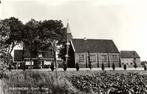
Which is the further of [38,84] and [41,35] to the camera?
[41,35]

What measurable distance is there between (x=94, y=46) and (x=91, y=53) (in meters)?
2.95

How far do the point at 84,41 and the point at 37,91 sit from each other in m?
42.0

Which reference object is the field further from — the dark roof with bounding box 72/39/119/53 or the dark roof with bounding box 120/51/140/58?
the dark roof with bounding box 120/51/140/58

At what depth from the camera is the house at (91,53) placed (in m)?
57.6

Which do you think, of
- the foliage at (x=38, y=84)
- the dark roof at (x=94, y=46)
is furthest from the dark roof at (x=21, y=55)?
the foliage at (x=38, y=84)

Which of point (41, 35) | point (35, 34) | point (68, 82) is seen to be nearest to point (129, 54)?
point (41, 35)

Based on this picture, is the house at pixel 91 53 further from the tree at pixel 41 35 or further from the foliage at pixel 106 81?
the foliage at pixel 106 81

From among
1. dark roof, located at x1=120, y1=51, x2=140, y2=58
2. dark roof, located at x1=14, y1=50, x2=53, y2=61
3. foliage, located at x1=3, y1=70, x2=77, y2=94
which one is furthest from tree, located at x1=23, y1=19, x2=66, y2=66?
foliage, located at x1=3, y1=70, x2=77, y2=94

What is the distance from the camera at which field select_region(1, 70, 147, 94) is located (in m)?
20.8

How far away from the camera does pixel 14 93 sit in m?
19.1

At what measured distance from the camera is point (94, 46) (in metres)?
61.2

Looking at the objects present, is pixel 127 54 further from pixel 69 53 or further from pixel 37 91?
pixel 37 91

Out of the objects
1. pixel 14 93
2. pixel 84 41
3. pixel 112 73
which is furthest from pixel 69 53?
pixel 14 93

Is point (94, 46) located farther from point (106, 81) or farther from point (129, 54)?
point (129, 54)
